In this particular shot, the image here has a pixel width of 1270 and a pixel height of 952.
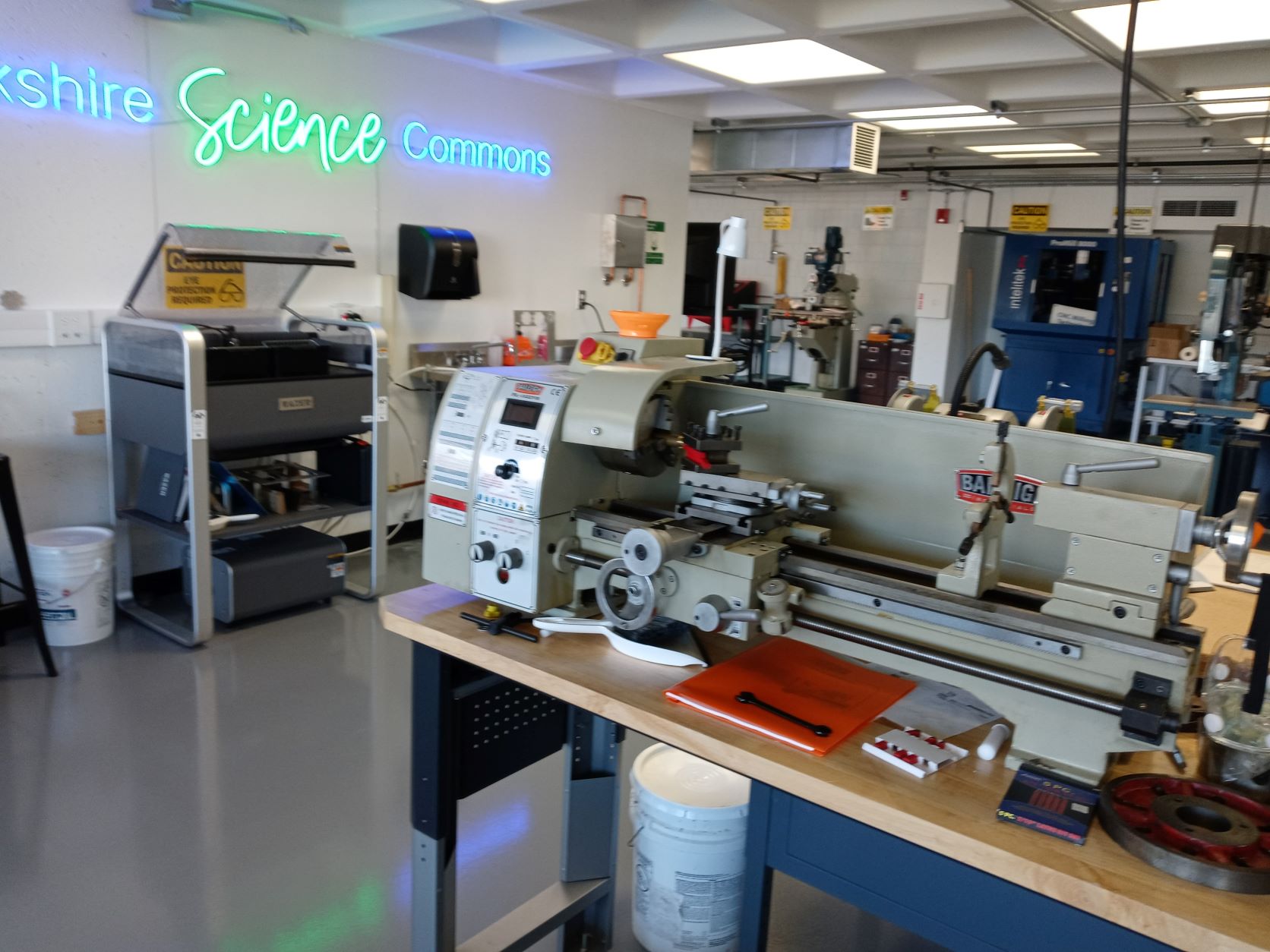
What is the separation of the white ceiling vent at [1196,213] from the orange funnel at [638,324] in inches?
320

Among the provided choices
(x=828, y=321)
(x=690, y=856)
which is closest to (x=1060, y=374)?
(x=828, y=321)

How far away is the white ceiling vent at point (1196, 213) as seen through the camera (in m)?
8.20

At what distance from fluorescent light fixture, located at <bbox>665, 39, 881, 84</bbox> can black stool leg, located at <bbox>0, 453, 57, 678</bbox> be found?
3110 mm

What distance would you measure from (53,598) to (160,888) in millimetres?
1662

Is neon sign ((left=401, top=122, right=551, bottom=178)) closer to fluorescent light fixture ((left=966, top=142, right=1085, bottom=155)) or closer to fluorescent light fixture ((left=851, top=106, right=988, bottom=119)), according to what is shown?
fluorescent light fixture ((left=851, top=106, right=988, bottom=119))

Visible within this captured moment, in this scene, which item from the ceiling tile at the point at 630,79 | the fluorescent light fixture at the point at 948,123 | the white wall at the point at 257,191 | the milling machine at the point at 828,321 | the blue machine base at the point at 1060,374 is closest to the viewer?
the white wall at the point at 257,191

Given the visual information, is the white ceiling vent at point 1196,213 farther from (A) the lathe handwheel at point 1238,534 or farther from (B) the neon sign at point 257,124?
(A) the lathe handwheel at point 1238,534

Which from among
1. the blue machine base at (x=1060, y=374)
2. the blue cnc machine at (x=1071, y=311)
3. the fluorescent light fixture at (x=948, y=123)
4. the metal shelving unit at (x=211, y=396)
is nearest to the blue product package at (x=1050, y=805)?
the metal shelving unit at (x=211, y=396)

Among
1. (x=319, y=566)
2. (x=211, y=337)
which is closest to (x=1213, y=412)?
(x=319, y=566)

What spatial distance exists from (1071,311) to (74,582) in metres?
7.81

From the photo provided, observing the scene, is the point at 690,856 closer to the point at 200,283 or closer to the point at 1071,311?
the point at 200,283

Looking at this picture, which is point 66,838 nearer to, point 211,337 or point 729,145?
point 211,337

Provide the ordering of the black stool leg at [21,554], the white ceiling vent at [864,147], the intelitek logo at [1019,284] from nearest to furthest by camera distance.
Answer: the black stool leg at [21,554] < the white ceiling vent at [864,147] < the intelitek logo at [1019,284]

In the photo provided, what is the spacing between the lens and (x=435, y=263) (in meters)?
4.72
